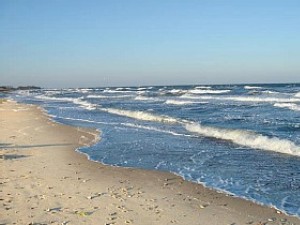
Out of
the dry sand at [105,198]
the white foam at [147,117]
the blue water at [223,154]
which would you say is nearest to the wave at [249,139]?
the blue water at [223,154]

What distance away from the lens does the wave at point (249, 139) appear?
38.1 feet

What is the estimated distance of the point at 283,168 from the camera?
9.29m

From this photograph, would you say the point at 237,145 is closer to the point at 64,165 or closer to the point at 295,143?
the point at 295,143

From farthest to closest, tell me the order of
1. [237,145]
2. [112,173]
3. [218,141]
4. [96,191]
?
[218,141], [237,145], [112,173], [96,191]

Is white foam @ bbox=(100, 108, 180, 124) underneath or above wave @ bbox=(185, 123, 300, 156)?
underneath

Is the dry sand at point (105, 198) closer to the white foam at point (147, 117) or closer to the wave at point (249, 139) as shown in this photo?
the wave at point (249, 139)

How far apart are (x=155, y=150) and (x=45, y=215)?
6.33 m

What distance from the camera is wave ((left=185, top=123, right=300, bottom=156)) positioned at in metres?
11.6

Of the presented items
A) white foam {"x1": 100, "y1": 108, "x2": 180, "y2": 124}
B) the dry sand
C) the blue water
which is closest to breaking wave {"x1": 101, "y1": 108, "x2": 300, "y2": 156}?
the blue water

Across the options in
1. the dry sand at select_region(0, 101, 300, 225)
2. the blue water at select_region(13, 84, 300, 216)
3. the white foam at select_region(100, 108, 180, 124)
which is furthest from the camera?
the white foam at select_region(100, 108, 180, 124)

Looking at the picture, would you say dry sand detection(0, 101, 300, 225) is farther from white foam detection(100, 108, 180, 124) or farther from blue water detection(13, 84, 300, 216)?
white foam detection(100, 108, 180, 124)

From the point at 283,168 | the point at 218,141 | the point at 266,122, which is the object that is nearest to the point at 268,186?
the point at 283,168

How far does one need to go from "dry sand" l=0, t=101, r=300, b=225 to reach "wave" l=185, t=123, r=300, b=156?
4.23 meters

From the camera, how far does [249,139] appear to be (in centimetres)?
1345
